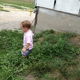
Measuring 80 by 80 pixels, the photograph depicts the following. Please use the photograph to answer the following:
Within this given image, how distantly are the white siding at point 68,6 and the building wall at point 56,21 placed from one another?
0.19m

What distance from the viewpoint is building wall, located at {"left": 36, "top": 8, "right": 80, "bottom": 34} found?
26.5 ft

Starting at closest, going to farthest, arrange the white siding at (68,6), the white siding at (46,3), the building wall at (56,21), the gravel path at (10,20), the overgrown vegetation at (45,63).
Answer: the overgrown vegetation at (45,63)
the white siding at (68,6)
the building wall at (56,21)
the white siding at (46,3)
the gravel path at (10,20)

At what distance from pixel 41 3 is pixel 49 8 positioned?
377 mm

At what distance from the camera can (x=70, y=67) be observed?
5.45m

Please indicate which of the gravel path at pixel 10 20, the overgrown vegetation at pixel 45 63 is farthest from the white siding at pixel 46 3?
the gravel path at pixel 10 20

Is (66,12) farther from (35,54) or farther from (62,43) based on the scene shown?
(35,54)

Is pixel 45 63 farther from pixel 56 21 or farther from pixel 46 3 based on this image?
pixel 46 3

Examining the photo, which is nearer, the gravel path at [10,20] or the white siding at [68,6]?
the white siding at [68,6]

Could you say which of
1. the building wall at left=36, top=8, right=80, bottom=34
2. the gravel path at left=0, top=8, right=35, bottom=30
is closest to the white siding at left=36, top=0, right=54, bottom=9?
the building wall at left=36, top=8, right=80, bottom=34

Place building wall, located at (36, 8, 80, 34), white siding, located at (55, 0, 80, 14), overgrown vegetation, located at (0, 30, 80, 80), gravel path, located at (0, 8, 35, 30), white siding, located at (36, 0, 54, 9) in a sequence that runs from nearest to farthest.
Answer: overgrown vegetation, located at (0, 30, 80, 80), white siding, located at (55, 0, 80, 14), building wall, located at (36, 8, 80, 34), white siding, located at (36, 0, 54, 9), gravel path, located at (0, 8, 35, 30)

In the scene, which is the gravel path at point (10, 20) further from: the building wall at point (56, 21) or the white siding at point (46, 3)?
the white siding at point (46, 3)

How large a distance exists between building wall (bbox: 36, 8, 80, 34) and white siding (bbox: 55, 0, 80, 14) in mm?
186

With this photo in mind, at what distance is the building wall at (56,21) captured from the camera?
8.06 metres

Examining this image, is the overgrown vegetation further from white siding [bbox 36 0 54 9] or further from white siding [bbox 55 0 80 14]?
white siding [bbox 36 0 54 9]
